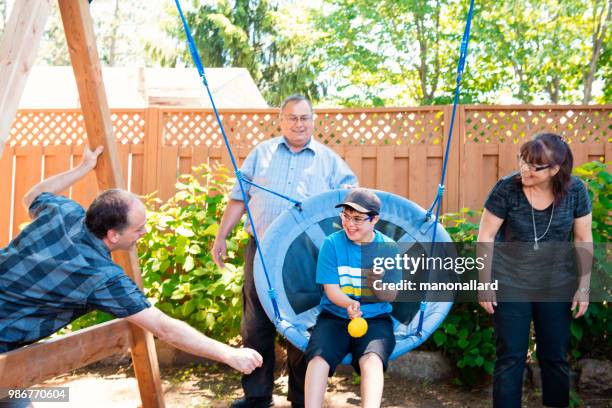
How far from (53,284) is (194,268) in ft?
6.94

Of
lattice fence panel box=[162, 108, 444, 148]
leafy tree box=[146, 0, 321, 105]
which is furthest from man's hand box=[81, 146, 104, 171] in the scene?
leafy tree box=[146, 0, 321, 105]

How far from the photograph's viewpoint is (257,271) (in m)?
2.64

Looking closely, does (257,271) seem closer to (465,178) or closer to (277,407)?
(277,407)

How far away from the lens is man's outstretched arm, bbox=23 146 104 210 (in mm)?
2320

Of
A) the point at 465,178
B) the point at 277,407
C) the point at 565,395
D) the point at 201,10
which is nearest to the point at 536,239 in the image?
the point at 565,395

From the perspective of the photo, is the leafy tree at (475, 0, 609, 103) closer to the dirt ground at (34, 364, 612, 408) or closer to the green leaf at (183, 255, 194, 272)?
the dirt ground at (34, 364, 612, 408)

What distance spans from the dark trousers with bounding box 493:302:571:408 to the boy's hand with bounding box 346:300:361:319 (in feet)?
1.84

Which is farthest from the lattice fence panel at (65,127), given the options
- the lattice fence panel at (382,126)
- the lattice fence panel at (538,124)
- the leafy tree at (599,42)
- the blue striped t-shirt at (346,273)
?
the leafy tree at (599,42)

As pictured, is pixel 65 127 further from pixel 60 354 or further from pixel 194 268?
pixel 60 354

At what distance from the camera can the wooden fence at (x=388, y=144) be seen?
14.6 ft

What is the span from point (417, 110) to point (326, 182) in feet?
5.72

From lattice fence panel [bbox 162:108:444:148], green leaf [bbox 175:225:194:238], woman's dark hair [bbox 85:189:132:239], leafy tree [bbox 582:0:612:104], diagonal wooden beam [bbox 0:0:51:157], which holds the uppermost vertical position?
leafy tree [bbox 582:0:612:104]

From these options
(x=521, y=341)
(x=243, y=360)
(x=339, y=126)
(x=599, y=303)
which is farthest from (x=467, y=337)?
(x=243, y=360)

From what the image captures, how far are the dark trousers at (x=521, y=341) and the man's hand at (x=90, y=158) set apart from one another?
1.72 m
